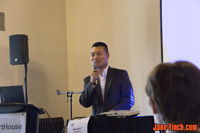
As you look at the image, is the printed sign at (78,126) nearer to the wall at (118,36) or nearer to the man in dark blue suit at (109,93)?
the man in dark blue suit at (109,93)

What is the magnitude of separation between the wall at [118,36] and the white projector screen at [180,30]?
0.15 m

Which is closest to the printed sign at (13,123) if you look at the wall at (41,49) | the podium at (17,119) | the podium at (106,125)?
the podium at (17,119)

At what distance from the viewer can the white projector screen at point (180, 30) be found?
304cm

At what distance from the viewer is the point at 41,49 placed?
4.76 metres

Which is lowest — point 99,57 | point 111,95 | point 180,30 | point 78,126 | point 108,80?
point 78,126

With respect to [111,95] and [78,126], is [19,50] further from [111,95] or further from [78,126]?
[78,126]

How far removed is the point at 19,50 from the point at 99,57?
5.15 ft

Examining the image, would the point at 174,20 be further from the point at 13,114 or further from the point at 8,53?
the point at 8,53

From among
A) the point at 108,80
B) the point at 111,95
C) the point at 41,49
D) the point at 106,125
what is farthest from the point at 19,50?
the point at 106,125

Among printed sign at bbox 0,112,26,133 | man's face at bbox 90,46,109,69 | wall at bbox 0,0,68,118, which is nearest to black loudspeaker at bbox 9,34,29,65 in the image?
wall at bbox 0,0,68,118

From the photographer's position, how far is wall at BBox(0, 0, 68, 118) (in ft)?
14.5

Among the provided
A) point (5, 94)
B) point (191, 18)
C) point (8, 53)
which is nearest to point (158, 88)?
point (191, 18)

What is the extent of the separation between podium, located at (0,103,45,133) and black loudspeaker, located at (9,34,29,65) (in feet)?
5.41

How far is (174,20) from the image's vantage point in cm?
333
